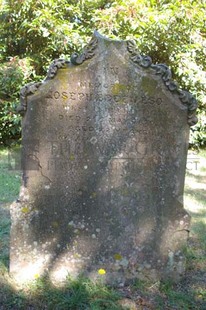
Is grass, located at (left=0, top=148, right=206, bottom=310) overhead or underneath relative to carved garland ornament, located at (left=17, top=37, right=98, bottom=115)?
underneath

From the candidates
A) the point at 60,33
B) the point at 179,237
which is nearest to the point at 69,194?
the point at 179,237

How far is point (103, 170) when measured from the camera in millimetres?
3205

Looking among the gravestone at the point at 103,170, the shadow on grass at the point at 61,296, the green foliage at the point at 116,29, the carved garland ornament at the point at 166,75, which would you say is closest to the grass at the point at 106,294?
the shadow on grass at the point at 61,296

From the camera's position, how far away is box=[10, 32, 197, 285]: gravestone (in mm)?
3111

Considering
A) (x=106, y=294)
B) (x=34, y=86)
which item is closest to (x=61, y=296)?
(x=106, y=294)

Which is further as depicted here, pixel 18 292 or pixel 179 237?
pixel 179 237

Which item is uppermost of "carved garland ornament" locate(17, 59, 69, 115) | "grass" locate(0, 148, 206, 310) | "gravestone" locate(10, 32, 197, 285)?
"carved garland ornament" locate(17, 59, 69, 115)

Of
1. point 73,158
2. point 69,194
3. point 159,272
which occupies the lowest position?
point 159,272

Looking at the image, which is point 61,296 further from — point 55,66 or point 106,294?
point 55,66

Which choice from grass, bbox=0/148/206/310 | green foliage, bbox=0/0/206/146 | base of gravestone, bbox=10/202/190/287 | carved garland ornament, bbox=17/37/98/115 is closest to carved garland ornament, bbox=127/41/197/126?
carved garland ornament, bbox=17/37/98/115

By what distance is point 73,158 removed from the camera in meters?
3.19

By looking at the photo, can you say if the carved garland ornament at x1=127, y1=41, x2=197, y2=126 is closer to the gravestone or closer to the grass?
the gravestone

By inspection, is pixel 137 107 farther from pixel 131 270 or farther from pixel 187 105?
pixel 131 270

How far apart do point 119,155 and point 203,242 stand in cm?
178
